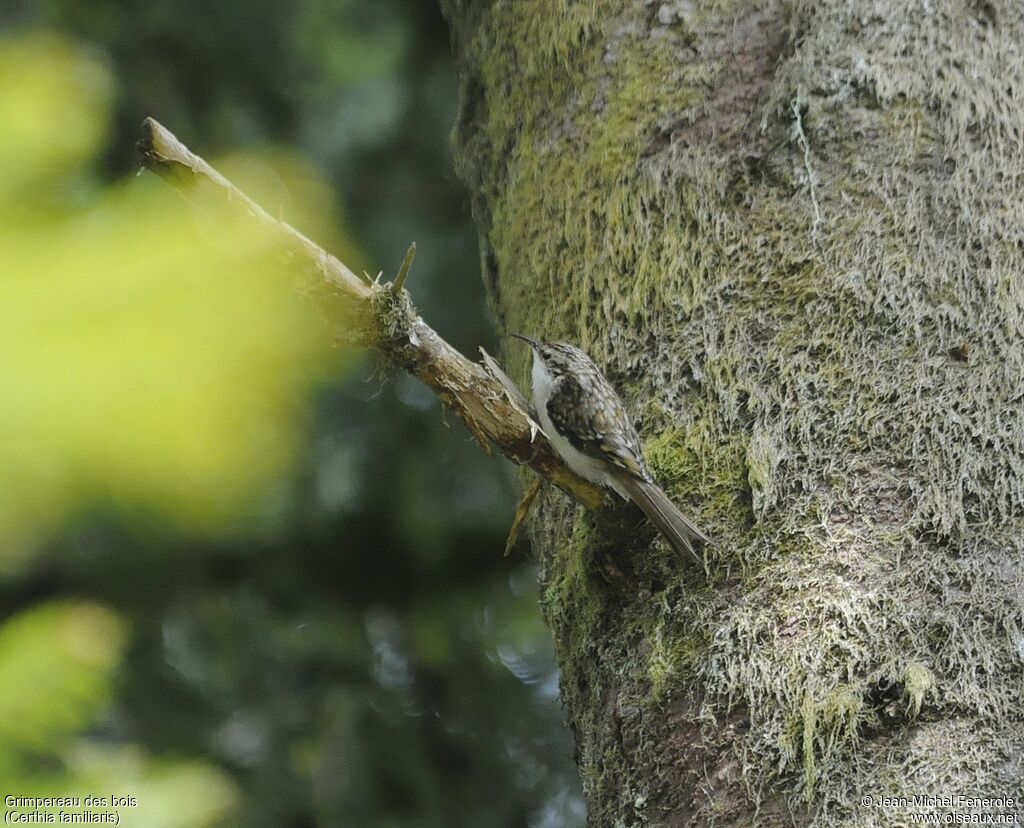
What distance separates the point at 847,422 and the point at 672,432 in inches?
14.3

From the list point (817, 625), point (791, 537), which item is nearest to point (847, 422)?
point (791, 537)

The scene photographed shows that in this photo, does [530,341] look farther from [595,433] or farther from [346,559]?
[346,559]

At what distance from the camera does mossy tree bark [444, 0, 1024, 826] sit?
1.99 metres

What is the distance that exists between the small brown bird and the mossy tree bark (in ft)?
0.20

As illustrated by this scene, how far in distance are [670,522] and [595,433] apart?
1.27 feet

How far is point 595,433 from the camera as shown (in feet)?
8.22

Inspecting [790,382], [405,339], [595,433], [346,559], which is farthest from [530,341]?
[346,559]

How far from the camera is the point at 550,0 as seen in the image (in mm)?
2971

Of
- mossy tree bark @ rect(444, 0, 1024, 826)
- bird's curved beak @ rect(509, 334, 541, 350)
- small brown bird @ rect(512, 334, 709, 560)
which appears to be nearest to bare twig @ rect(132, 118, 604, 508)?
small brown bird @ rect(512, 334, 709, 560)

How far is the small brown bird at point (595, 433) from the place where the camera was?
7.23 ft

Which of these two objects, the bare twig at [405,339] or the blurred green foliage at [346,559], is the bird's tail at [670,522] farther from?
the blurred green foliage at [346,559]

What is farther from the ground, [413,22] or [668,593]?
[413,22]

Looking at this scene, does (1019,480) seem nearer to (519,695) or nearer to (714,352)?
(714,352)

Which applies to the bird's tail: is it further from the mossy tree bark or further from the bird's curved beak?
the bird's curved beak
